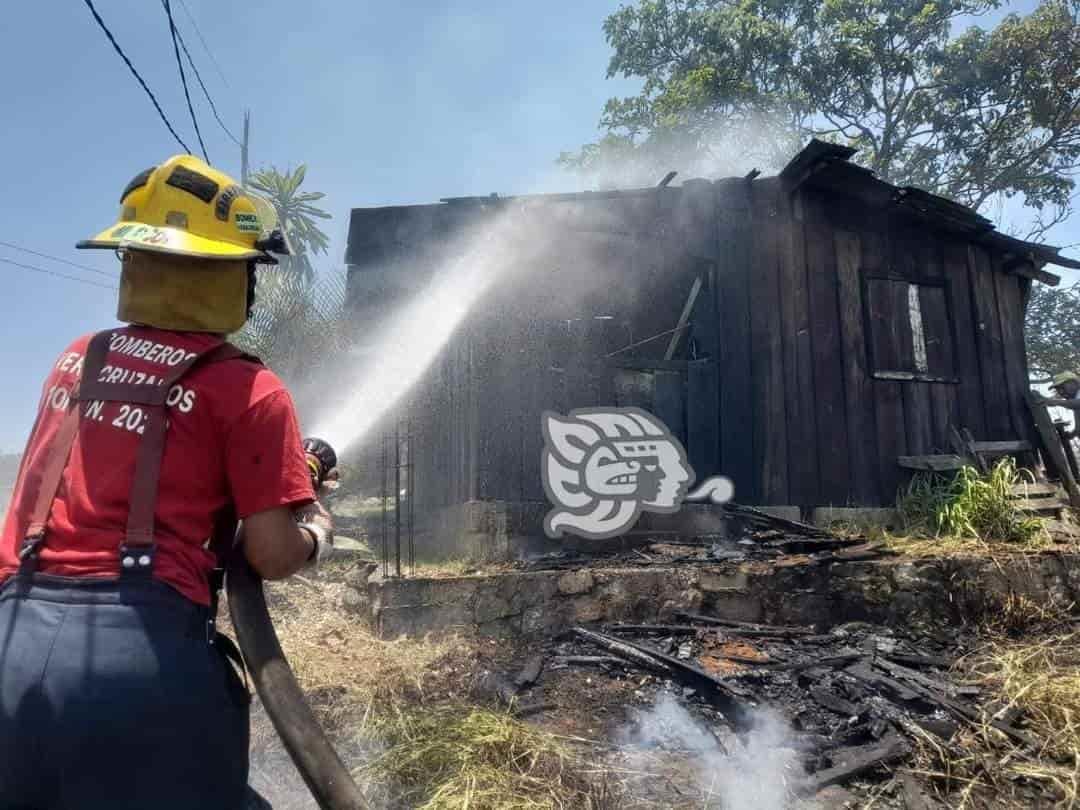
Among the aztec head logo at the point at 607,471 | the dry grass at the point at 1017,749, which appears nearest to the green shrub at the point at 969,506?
the dry grass at the point at 1017,749

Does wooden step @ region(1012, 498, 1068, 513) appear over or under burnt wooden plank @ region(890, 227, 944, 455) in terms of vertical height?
under

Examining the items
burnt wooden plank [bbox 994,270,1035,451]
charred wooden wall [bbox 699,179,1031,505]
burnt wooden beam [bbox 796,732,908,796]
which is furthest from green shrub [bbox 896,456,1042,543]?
burnt wooden beam [bbox 796,732,908,796]

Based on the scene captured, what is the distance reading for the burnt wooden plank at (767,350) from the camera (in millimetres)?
8664

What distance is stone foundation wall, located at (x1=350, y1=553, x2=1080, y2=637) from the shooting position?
6.38 meters

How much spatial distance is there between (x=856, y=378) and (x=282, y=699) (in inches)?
346

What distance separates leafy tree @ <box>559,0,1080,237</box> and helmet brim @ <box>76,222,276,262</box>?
68.1 ft

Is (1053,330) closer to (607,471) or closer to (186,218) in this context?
(607,471)

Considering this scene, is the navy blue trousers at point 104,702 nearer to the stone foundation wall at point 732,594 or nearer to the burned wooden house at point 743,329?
the stone foundation wall at point 732,594

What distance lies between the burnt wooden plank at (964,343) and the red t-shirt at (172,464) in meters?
9.90

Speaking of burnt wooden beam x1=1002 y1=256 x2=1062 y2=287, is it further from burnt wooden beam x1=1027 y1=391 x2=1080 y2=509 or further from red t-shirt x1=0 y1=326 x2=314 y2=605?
red t-shirt x1=0 y1=326 x2=314 y2=605

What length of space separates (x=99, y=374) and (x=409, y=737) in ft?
11.0

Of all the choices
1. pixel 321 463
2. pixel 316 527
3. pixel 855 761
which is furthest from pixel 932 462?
pixel 316 527

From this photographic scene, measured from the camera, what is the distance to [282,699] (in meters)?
1.69

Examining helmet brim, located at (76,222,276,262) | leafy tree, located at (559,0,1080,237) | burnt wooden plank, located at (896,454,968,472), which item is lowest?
burnt wooden plank, located at (896,454,968,472)
